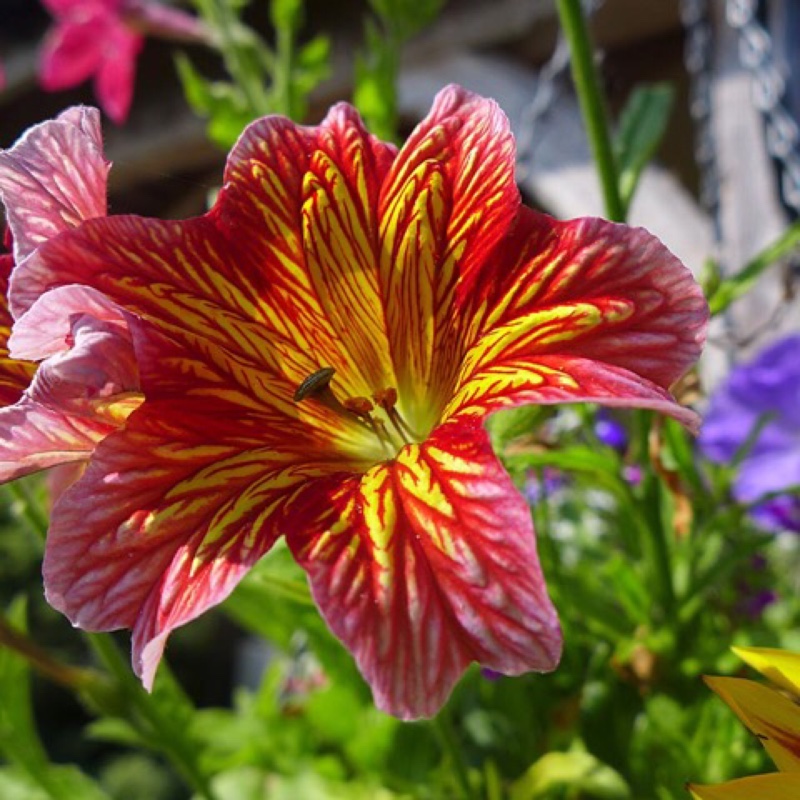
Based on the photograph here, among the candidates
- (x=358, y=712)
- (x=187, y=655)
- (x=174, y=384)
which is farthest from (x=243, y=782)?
(x=187, y=655)

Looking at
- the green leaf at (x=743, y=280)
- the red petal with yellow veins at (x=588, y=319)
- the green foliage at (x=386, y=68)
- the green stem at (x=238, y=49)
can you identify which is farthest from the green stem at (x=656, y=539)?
the green stem at (x=238, y=49)

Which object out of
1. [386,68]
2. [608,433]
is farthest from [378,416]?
[386,68]

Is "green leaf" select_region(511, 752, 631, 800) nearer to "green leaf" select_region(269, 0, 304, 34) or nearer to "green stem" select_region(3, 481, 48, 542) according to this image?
"green stem" select_region(3, 481, 48, 542)

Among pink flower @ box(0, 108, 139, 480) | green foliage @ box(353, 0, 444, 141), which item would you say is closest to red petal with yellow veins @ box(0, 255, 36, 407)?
pink flower @ box(0, 108, 139, 480)

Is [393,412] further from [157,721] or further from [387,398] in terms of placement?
[157,721]

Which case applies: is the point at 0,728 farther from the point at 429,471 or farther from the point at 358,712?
the point at 429,471
